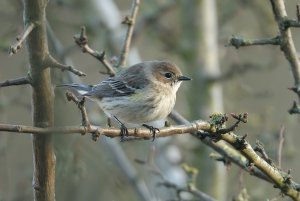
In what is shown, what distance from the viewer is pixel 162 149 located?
26.3 ft

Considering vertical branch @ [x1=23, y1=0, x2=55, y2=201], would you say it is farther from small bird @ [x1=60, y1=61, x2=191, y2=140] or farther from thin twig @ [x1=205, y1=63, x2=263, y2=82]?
thin twig @ [x1=205, y1=63, x2=263, y2=82]

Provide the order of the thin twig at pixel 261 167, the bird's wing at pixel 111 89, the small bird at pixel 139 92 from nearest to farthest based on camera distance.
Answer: the thin twig at pixel 261 167 < the small bird at pixel 139 92 < the bird's wing at pixel 111 89

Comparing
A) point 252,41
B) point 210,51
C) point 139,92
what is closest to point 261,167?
point 252,41

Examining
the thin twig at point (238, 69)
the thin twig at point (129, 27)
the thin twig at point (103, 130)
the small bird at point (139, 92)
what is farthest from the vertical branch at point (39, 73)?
the thin twig at point (238, 69)

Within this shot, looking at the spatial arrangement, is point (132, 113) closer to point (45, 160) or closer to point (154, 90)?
point (154, 90)

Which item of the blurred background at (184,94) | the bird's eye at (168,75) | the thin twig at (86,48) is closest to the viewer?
the thin twig at (86,48)

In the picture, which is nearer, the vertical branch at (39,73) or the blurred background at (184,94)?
the vertical branch at (39,73)

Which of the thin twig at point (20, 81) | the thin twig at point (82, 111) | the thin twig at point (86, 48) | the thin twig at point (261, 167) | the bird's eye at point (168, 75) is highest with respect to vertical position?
the thin twig at point (86, 48)

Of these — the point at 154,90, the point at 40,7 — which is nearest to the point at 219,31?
the point at 154,90

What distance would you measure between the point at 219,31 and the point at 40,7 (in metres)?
6.85

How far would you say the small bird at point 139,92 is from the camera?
5.47 metres

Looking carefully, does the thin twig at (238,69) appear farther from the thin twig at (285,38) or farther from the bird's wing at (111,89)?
the thin twig at (285,38)

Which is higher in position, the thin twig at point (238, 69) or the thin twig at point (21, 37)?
the thin twig at point (238, 69)

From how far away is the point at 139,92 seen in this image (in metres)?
5.88
